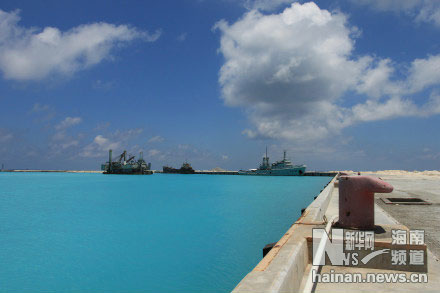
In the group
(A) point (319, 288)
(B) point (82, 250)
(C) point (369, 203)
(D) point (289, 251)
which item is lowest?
(B) point (82, 250)

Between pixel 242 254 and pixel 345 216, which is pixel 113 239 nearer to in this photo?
pixel 242 254

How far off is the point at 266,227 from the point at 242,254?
628 cm

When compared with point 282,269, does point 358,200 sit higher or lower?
higher

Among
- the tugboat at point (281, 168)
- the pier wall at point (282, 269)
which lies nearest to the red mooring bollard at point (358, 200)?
the pier wall at point (282, 269)

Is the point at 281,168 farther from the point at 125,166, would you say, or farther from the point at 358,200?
the point at 358,200

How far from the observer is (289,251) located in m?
3.91

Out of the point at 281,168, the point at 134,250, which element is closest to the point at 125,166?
the point at 281,168

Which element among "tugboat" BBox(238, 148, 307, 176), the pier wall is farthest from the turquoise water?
"tugboat" BBox(238, 148, 307, 176)

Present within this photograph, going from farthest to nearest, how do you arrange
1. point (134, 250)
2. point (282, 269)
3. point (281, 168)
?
point (281, 168) < point (134, 250) < point (282, 269)

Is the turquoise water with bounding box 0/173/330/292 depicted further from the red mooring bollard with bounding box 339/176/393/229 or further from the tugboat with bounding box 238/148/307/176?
the tugboat with bounding box 238/148/307/176

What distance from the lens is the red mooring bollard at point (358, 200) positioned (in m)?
4.73

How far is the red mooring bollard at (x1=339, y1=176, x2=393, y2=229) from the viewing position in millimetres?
4727

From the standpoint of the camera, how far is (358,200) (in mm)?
4820

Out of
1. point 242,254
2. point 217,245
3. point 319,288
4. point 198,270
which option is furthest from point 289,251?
point 217,245
